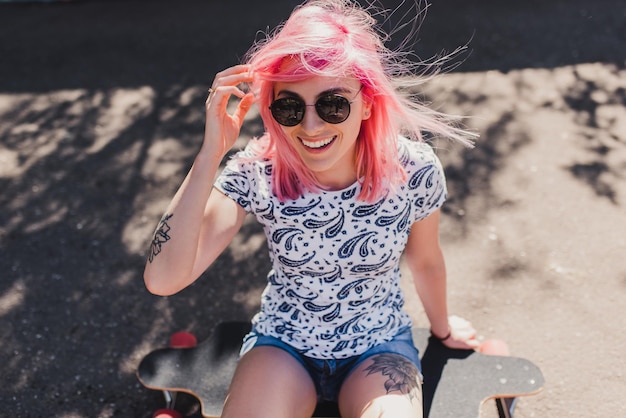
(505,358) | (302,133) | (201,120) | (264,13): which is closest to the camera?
(302,133)

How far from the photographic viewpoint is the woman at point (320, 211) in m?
2.32

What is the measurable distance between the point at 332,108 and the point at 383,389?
40.8 inches

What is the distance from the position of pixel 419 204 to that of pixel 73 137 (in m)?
3.62

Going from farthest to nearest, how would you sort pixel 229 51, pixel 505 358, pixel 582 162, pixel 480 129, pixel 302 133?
pixel 229 51, pixel 480 129, pixel 582 162, pixel 505 358, pixel 302 133

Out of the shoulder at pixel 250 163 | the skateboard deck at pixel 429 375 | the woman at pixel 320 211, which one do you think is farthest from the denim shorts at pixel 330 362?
the shoulder at pixel 250 163

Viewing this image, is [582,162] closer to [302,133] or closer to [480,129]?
[480,129]

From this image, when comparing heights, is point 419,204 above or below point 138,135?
above

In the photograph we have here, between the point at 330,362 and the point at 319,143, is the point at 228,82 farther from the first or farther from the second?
the point at 330,362

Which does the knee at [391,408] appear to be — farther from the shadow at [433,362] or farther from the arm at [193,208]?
the arm at [193,208]

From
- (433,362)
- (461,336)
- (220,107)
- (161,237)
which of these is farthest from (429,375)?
(220,107)

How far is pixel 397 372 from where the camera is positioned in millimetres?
2525

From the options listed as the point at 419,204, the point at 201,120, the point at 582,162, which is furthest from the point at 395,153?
the point at 201,120

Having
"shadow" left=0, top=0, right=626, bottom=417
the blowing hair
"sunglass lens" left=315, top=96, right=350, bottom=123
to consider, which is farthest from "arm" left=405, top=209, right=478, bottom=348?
"shadow" left=0, top=0, right=626, bottom=417

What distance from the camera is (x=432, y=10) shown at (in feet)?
22.2
